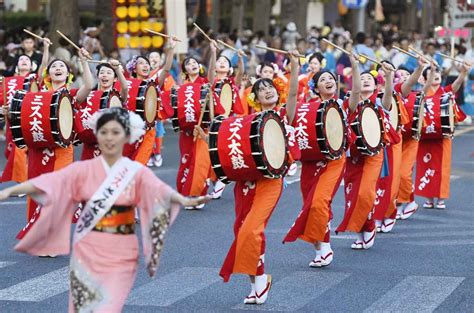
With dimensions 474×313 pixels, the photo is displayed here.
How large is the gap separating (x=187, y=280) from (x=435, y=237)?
10.8 ft

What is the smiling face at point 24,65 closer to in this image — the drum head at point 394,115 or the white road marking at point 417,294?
the drum head at point 394,115

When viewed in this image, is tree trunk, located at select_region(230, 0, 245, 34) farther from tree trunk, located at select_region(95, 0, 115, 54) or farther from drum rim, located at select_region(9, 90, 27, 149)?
drum rim, located at select_region(9, 90, 27, 149)

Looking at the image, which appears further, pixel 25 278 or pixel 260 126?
pixel 25 278

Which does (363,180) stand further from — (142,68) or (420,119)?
(142,68)

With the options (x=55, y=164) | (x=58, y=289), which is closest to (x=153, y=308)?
(x=58, y=289)

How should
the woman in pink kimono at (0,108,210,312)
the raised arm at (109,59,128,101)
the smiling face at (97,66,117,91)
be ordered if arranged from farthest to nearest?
the smiling face at (97,66,117,91) < the raised arm at (109,59,128,101) < the woman in pink kimono at (0,108,210,312)

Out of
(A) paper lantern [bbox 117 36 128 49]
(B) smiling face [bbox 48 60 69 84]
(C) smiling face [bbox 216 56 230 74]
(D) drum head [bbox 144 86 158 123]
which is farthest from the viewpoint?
(A) paper lantern [bbox 117 36 128 49]

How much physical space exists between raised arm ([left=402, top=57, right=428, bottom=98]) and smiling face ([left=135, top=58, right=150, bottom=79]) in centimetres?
315

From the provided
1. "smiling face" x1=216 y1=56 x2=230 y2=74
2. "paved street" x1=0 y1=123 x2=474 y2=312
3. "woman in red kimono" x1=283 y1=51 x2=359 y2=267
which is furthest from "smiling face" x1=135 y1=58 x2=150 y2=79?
"woman in red kimono" x1=283 y1=51 x2=359 y2=267

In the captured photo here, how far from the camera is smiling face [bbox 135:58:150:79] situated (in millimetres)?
15031

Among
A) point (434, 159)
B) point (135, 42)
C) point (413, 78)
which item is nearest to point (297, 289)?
point (413, 78)

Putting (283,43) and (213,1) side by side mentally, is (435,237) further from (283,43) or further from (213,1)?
(213,1)

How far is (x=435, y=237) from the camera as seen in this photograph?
12633 millimetres

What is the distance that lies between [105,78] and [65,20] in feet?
41.9
